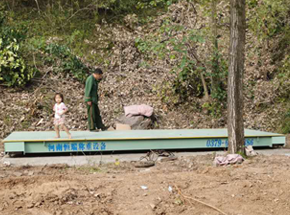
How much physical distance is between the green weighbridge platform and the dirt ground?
2.08m

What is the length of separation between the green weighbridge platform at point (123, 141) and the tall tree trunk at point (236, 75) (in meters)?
1.35

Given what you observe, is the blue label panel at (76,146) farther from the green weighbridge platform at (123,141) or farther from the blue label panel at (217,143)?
the blue label panel at (217,143)

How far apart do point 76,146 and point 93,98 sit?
1.55 meters

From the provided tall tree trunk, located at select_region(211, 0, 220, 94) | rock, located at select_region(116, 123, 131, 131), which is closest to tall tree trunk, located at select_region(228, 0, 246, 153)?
rock, located at select_region(116, 123, 131, 131)

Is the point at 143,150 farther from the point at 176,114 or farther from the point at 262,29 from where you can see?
the point at 262,29

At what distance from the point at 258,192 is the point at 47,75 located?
29.2 ft

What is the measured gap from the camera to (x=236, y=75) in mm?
7488

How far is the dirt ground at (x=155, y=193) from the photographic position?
4867 millimetres

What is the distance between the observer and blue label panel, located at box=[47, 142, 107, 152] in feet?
27.2

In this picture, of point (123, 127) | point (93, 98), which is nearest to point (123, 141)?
point (93, 98)

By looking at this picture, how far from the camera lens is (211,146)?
29.6 feet

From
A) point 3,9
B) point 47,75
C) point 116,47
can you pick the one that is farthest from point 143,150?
point 3,9

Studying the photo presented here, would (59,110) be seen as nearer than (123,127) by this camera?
Yes

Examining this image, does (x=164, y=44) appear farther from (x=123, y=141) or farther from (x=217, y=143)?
(x=123, y=141)
